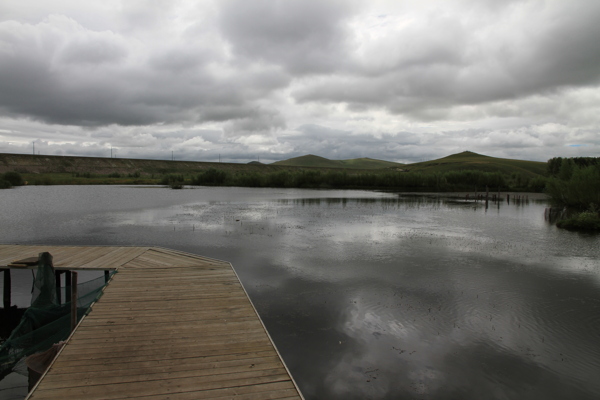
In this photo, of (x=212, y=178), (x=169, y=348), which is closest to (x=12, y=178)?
(x=212, y=178)

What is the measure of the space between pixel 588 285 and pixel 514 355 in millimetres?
7730

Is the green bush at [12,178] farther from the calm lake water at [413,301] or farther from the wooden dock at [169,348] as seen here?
the wooden dock at [169,348]

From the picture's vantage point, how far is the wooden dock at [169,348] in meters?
4.93

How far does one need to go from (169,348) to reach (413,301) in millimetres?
8021

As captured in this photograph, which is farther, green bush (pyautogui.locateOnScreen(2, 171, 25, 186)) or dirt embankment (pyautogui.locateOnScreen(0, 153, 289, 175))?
dirt embankment (pyautogui.locateOnScreen(0, 153, 289, 175))

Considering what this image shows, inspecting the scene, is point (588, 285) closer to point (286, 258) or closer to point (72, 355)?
point (286, 258)

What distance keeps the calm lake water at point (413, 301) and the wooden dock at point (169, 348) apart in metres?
1.80

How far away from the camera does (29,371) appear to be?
744 cm

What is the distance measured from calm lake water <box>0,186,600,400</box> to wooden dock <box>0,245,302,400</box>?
5.91 ft

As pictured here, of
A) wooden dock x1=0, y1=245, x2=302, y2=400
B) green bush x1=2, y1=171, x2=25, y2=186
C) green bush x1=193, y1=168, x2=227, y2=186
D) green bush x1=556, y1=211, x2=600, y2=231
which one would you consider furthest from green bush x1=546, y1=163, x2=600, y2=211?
green bush x1=2, y1=171, x2=25, y2=186

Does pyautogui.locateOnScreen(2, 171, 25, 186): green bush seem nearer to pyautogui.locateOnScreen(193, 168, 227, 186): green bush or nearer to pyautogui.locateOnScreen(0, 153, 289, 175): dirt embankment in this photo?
pyautogui.locateOnScreen(0, 153, 289, 175): dirt embankment

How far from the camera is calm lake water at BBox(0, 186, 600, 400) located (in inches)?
300

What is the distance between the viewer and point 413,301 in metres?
11.6

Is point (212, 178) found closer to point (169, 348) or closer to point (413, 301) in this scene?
point (413, 301)
